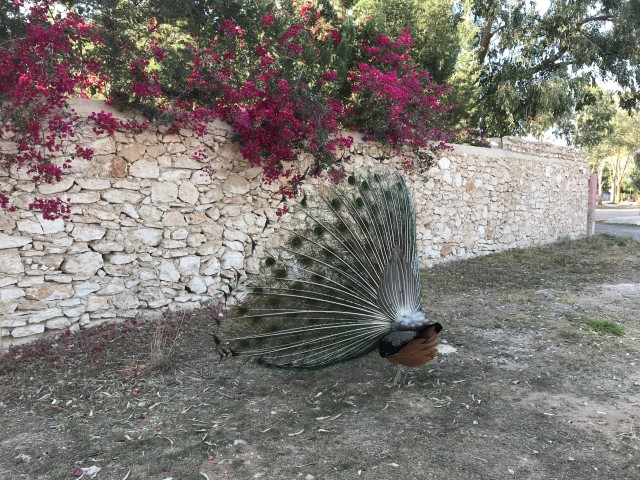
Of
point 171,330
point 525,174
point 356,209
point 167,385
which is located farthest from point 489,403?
point 525,174

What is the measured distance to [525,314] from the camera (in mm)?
5945

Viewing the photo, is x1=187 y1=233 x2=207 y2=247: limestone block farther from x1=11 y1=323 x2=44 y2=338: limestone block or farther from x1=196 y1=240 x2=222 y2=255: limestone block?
x1=11 y1=323 x2=44 y2=338: limestone block

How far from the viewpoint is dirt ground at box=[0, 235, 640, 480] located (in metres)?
2.86

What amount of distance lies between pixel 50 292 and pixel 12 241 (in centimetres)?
59

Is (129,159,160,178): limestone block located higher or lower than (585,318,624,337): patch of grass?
higher

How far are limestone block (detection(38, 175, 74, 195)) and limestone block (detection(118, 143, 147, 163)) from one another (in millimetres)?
590

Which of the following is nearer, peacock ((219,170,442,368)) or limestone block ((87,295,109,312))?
peacock ((219,170,442,368))

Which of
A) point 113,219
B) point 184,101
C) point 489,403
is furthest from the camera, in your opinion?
point 184,101

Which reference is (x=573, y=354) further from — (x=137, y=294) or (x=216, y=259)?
(x=137, y=294)

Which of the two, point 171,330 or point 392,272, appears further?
point 171,330

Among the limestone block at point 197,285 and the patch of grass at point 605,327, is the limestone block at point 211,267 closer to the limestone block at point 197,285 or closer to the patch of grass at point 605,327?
the limestone block at point 197,285

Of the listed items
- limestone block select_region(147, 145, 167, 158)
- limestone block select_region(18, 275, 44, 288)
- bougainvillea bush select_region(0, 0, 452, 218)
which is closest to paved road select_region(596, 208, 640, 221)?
bougainvillea bush select_region(0, 0, 452, 218)

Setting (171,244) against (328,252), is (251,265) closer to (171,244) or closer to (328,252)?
(171,244)

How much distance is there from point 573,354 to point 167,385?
3656 millimetres
